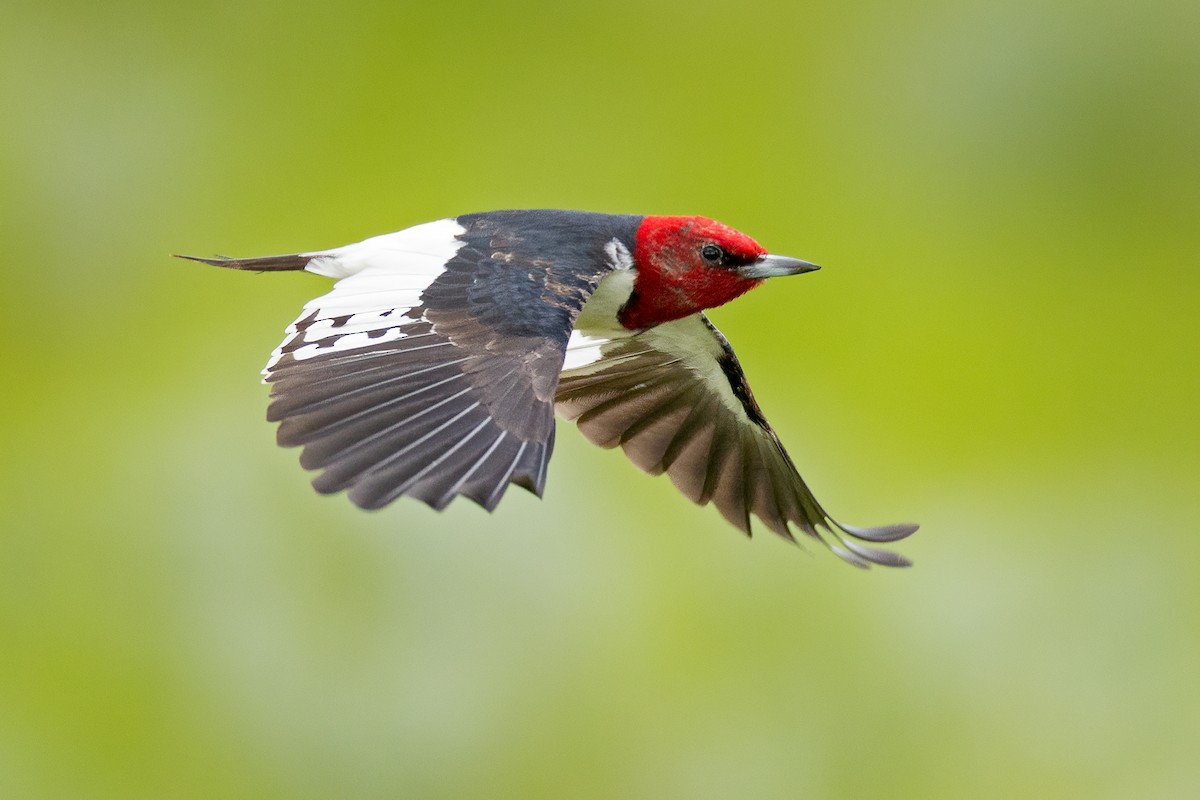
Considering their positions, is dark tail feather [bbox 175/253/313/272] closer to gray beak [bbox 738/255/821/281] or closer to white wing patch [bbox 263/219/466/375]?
white wing patch [bbox 263/219/466/375]

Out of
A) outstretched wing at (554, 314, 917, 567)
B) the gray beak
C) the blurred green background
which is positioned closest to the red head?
the gray beak

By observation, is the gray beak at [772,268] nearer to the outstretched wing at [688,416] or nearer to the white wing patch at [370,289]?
the outstretched wing at [688,416]

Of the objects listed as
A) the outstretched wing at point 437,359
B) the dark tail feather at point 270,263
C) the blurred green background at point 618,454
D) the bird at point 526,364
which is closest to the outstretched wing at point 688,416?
the bird at point 526,364

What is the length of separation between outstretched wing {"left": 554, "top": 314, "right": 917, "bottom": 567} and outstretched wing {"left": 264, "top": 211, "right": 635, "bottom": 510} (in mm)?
535

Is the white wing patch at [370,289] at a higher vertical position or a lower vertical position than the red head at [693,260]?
lower

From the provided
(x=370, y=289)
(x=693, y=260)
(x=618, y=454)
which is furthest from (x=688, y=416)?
(x=618, y=454)

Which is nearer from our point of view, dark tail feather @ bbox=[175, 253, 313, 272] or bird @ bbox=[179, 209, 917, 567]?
bird @ bbox=[179, 209, 917, 567]

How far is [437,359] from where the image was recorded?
2.94 metres

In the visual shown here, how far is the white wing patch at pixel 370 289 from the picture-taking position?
303 cm

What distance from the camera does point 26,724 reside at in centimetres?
645

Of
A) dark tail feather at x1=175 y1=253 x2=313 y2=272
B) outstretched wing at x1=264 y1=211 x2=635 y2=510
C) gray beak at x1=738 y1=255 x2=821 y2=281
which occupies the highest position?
gray beak at x1=738 y1=255 x2=821 y2=281

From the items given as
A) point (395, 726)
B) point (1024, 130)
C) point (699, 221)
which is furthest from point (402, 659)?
point (1024, 130)

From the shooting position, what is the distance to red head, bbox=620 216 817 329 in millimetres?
3604

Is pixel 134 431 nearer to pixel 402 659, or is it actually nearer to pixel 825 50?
pixel 402 659
